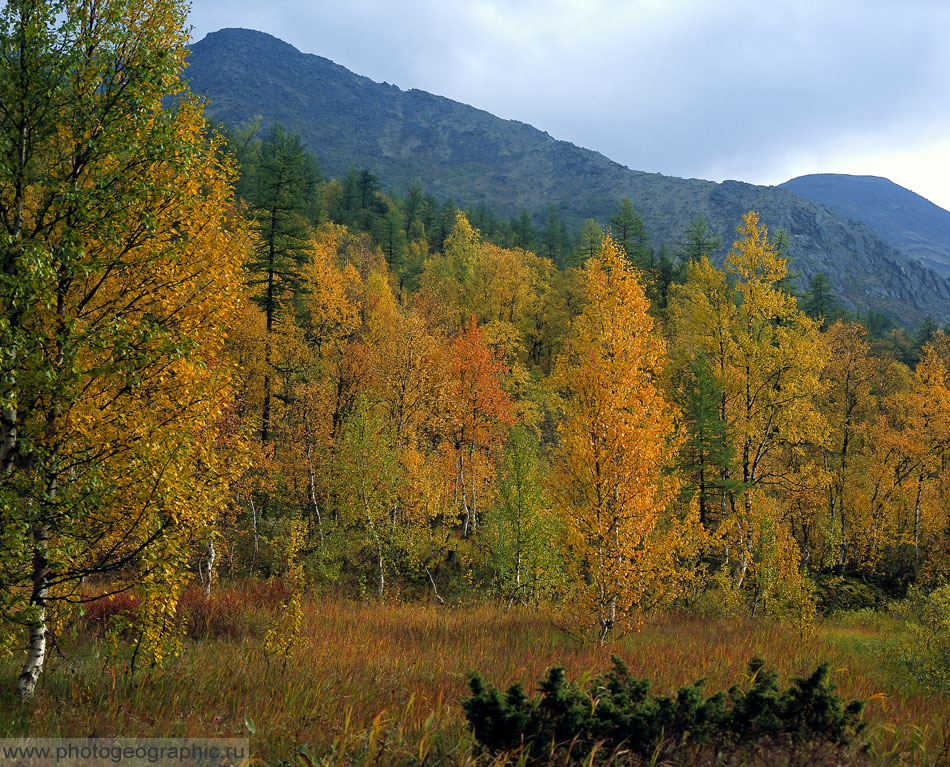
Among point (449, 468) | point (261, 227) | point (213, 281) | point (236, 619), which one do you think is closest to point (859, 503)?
point (449, 468)

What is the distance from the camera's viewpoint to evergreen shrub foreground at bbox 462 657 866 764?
178 inches

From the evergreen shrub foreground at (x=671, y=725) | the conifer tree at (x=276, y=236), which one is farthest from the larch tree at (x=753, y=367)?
the conifer tree at (x=276, y=236)

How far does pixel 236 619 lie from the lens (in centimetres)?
1131

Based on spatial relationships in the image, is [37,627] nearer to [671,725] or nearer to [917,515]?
[671,725]

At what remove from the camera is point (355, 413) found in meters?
21.4

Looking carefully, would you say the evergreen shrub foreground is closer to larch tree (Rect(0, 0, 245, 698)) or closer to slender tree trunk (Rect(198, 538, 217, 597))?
larch tree (Rect(0, 0, 245, 698))

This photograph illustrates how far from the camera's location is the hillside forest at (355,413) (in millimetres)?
5852

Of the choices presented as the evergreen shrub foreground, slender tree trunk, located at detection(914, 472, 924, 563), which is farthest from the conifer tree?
slender tree trunk, located at detection(914, 472, 924, 563)

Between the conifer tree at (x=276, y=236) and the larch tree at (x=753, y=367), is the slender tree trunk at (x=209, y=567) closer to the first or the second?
the conifer tree at (x=276, y=236)

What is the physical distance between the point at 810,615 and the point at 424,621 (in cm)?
936

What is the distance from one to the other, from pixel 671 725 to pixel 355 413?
18113 mm

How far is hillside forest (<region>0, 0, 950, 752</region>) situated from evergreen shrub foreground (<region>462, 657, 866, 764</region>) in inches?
160

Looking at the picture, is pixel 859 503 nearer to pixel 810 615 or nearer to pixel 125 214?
pixel 810 615

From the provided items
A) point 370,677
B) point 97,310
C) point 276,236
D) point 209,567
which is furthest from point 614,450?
point 276,236
